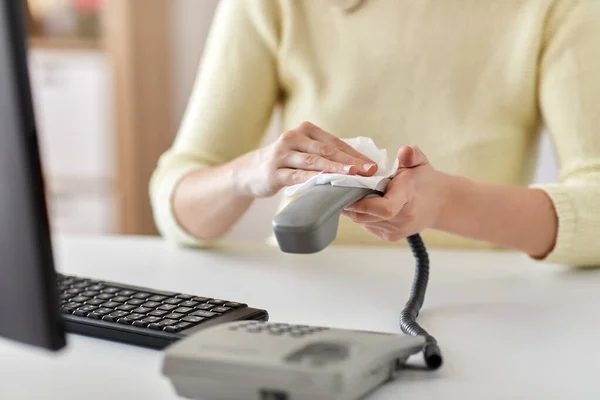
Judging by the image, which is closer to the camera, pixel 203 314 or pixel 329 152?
pixel 203 314

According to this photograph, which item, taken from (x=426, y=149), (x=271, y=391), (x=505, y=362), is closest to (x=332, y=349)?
(x=271, y=391)

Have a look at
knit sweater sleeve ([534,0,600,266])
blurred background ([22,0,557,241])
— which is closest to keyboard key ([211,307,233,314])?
knit sweater sleeve ([534,0,600,266])

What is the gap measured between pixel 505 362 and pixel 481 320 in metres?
0.12

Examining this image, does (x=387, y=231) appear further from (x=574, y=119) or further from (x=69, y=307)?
(x=574, y=119)

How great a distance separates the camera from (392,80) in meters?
1.10

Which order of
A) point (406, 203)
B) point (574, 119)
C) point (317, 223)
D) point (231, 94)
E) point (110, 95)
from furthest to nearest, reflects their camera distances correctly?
point (110, 95)
point (231, 94)
point (574, 119)
point (406, 203)
point (317, 223)

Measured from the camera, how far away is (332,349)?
45 cm

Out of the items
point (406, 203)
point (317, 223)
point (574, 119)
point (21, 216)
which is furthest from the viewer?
point (574, 119)

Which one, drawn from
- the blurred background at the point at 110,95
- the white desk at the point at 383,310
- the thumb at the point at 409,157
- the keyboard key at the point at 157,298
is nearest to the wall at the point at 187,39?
the blurred background at the point at 110,95

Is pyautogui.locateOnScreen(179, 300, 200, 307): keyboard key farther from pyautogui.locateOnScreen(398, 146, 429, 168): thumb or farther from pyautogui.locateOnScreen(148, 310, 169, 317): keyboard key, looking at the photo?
pyautogui.locateOnScreen(398, 146, 429, 168): thumb

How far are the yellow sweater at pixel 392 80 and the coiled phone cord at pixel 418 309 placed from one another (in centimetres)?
28

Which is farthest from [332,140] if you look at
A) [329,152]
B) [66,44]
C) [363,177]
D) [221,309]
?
[66,44]

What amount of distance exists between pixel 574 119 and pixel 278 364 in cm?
69

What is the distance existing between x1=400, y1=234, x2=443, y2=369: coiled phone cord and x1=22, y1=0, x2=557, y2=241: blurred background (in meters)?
1.77
